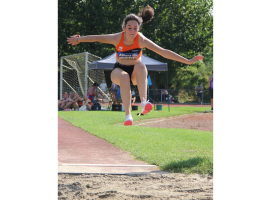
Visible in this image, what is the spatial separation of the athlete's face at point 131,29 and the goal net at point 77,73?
12719 millimetres

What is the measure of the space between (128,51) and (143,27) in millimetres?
18439

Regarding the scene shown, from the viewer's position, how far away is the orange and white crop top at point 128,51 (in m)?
4.25

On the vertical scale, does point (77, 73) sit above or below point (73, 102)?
above

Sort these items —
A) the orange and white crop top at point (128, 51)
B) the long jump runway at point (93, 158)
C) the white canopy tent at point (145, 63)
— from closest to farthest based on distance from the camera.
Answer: the orange and white crop top at point (128, 51), the long jump runway at point (93, 158), the white canopy tent at point (145, 63)

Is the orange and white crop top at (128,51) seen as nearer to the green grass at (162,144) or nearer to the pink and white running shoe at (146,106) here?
the pink and white running shoe at (146,106)

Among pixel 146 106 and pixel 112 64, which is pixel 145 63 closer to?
pixel 112 64

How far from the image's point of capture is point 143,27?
→ 22312mm

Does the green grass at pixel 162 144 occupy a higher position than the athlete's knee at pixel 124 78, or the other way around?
the athlete's knee at pixel 124 78

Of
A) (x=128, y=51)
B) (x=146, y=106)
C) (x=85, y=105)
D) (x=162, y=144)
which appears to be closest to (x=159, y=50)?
(x=128, y=51)

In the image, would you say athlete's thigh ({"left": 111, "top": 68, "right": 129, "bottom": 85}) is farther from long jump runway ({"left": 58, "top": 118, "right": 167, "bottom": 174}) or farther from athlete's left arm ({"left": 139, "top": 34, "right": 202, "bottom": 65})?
long jump runway ({"left": 58, "top": 118, "right": 167, "bottom": 174})

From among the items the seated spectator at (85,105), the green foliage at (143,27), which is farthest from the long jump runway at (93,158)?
the green foliage at (143,27)
